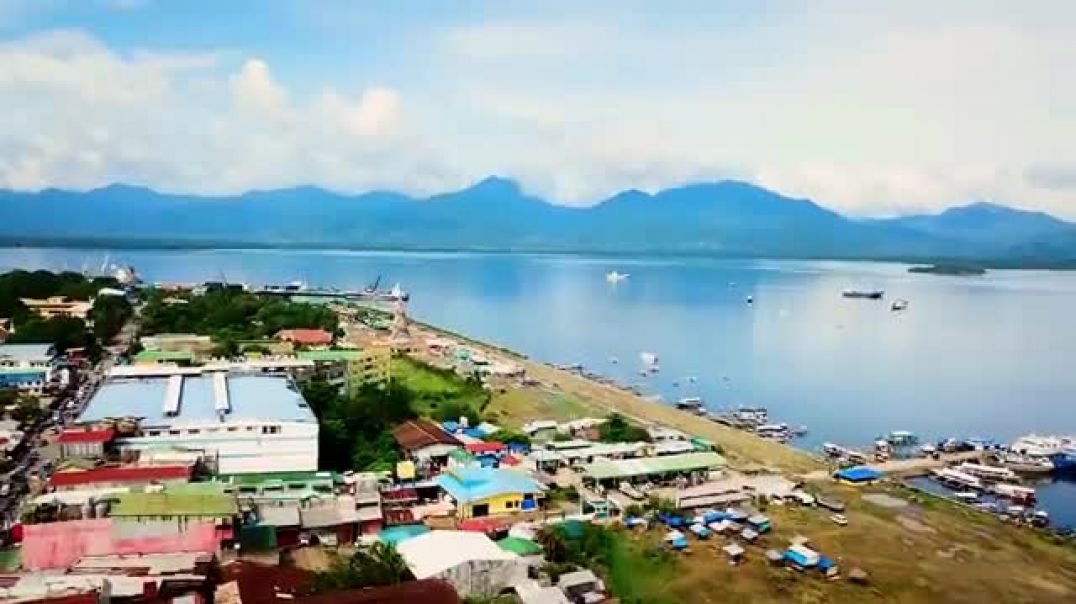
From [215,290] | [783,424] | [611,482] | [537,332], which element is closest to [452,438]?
[611,482]

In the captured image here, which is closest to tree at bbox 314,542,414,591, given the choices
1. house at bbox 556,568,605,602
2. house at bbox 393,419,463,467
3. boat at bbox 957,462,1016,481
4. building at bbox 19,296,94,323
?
house at bbox 556,568,605,602

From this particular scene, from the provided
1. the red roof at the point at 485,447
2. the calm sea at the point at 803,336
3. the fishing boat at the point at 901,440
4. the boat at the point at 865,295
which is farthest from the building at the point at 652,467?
the boat at the point at 865,295

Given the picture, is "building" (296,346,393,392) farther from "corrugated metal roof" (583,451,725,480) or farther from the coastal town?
"corrugated metal roof" (583,451,725,480)

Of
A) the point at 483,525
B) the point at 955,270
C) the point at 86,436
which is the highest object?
the point at 955,270

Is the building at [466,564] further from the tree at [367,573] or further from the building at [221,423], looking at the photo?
the building at [221,423]

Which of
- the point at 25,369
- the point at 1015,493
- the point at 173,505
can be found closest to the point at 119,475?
the point at 173,505

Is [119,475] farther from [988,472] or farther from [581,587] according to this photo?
[988,472]
